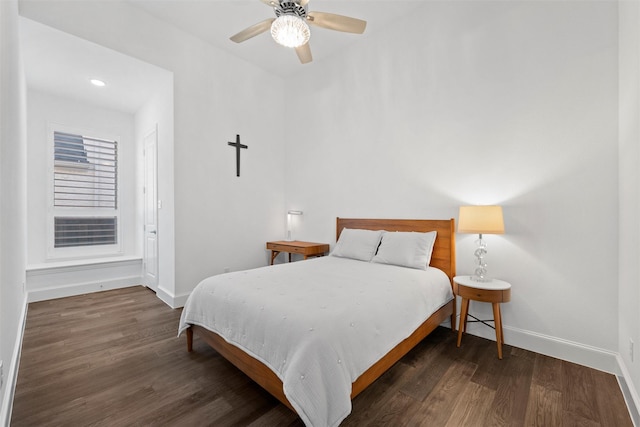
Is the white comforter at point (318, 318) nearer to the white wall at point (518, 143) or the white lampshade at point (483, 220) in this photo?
the white lampshade at point (483, 220)

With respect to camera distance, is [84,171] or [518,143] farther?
[84,171]

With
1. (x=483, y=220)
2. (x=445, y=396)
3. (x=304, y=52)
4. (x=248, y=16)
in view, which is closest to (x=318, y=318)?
(x=445, y=396)

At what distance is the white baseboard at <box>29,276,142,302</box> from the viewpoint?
364cm

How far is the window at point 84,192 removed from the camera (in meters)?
4.18

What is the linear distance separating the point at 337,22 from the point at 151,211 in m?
3.55

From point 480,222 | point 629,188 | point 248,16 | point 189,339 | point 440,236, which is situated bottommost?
point 189,339

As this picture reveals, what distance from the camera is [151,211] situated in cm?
416

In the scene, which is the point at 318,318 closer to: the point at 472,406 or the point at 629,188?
the point at 472,406

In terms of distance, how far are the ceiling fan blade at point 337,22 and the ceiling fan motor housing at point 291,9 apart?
0.09 m

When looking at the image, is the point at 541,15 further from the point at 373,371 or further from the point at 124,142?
the point at 124,142

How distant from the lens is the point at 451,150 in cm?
295

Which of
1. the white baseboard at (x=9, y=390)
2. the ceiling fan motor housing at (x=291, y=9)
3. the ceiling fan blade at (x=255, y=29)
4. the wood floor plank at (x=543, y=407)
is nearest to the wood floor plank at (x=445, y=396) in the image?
A: the wood floor plank at (x=543, y=407)

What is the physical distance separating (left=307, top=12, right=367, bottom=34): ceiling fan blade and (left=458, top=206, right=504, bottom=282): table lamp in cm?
177

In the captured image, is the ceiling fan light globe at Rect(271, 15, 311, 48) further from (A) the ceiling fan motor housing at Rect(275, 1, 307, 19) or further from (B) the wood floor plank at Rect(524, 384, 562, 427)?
(B) the wood floor plank at Rect(524, 384, 562, 427)
